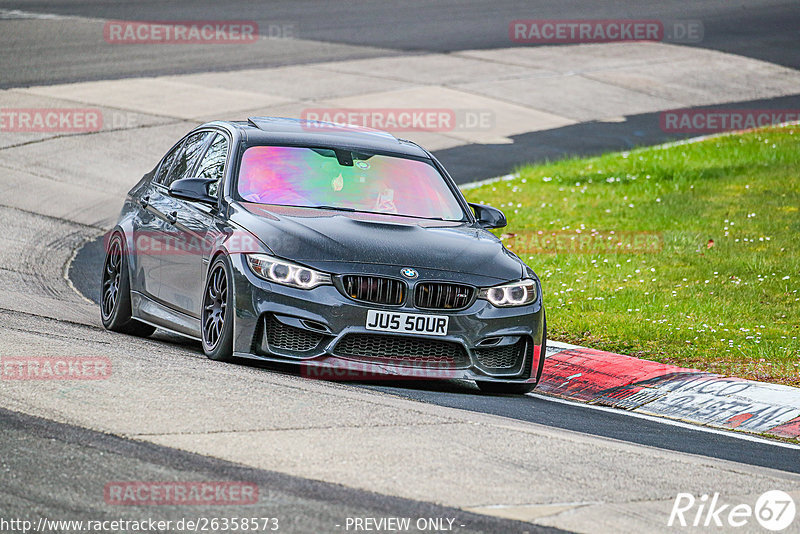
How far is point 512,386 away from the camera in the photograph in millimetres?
8625

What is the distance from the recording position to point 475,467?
19.5ft

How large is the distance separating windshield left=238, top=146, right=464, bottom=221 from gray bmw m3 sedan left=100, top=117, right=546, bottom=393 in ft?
0.04

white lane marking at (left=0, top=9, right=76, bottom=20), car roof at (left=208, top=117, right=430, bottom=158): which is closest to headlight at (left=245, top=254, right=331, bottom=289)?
car roof at (left=208, top=117, right=430, bottom=158)

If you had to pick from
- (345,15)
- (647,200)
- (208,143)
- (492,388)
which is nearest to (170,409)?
(492,388)

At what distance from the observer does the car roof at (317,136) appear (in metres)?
9.40

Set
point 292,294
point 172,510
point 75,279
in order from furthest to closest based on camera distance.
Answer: point 75,279
point 292,294
point 172,510

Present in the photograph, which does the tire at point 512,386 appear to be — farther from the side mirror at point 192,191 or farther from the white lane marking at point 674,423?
the side mirror at point 192,191

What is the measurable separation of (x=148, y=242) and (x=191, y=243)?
793 mm

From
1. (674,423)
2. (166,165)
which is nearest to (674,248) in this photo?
(674,423)

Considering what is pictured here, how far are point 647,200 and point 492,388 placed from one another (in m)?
9.14

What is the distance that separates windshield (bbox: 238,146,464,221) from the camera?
8.95 metres

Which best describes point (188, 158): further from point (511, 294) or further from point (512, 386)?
point (512, 386)

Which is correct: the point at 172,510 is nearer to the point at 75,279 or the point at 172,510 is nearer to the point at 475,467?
the point at 475,467

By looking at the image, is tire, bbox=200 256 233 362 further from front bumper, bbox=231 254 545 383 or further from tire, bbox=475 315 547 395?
tire, bbox=475 315 547 395
